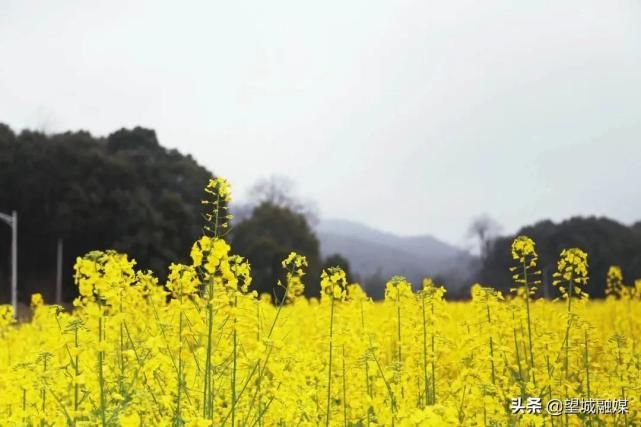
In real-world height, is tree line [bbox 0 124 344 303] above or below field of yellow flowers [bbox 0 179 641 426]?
above

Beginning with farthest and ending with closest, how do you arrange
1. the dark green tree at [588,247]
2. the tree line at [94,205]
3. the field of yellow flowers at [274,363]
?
the dark green tree at [588,247]
the tree line at [94,205]
the field of yellow flowers at [274,363]

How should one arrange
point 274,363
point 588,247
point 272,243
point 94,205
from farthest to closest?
point 588,247 → point 272,243 → point 94,205 → point 274,363

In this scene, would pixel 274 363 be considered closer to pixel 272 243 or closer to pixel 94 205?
pixel 94 205

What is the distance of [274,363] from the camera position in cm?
408

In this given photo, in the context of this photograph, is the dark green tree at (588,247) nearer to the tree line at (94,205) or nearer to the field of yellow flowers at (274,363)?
the tree line at (94,205)

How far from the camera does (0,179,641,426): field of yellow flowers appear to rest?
370 cm

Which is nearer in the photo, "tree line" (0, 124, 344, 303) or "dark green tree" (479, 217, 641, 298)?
"tree line" (0, 124, 344, 303)

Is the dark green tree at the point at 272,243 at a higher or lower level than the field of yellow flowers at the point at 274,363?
higher

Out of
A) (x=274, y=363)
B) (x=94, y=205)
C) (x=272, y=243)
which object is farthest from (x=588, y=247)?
(x=274, y=363)

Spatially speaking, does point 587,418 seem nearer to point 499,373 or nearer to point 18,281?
point 499,373

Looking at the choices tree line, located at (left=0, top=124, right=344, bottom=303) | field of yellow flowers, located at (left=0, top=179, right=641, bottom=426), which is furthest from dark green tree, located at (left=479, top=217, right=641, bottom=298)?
field of yellow flowers, located at (left=0, top=179, right=641, bottom=426)

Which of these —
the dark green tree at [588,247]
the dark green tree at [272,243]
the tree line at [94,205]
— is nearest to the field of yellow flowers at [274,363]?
the tree line at [94,205]

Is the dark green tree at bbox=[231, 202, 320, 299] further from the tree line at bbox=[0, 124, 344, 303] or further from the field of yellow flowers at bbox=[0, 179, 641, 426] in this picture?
the field of yellow flowers at bbox=[0, 179, 641, 426]

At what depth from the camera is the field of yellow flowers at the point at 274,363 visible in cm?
370
